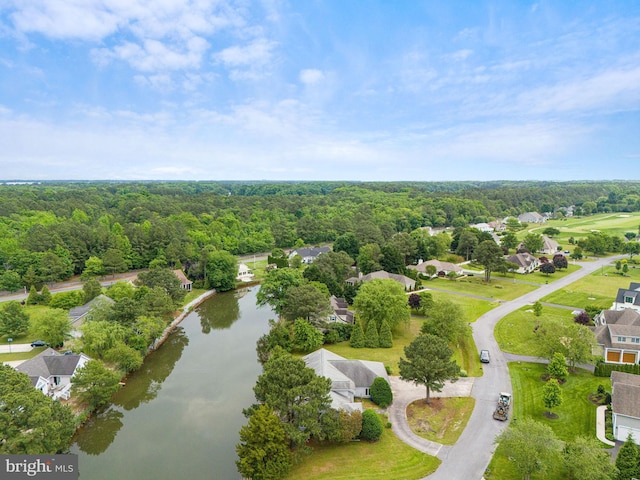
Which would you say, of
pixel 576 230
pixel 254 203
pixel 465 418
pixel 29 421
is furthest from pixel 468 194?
pixel 29 421

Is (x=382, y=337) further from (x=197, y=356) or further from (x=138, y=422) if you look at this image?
(x=138, y=422)

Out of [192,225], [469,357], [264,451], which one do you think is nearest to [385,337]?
[469,357]

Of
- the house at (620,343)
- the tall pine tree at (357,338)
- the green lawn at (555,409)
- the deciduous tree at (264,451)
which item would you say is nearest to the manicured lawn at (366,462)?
the deciduous tree at (264,451)

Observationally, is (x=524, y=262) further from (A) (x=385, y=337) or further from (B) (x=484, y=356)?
(A) (x=385, y=337)

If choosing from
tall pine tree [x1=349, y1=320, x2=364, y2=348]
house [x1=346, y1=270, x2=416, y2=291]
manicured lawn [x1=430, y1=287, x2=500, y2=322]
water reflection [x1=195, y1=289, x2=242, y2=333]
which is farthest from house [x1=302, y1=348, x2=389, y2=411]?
house [x1=346, y1=270, x2=416, y2=291]

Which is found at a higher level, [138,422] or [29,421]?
[29,421]

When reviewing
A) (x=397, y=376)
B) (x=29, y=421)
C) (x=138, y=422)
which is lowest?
(x=138, y=422)
